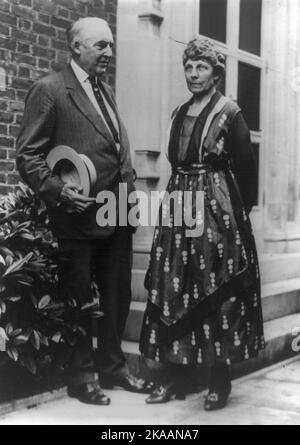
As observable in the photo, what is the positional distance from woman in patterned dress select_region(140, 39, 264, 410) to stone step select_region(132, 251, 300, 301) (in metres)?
0.83

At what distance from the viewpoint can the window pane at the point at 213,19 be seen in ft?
14.6

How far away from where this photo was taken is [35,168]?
11.0ft

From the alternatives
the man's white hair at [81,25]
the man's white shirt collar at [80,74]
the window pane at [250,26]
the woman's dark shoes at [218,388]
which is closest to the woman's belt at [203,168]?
the man's white shirt collar at [80,74]

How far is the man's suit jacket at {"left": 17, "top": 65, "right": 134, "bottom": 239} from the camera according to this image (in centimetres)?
337

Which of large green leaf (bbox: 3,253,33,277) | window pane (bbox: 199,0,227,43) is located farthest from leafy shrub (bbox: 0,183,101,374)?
window pane (bbox: 199,0,227,43)

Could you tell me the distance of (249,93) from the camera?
5020mm

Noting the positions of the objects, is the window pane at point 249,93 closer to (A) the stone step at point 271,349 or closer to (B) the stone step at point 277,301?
(B) the stone step at point 277,301

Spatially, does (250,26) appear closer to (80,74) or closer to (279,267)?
(279,267)

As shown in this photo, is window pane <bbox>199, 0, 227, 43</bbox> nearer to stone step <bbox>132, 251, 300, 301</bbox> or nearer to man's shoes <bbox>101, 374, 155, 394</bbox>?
stone step <bbox>132, 251, 300, 301</bbox>

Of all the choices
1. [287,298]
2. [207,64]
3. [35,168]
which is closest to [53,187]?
[35,168]

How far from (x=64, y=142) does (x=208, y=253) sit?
33.8 inches

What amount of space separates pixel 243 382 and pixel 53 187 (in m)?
1.49
